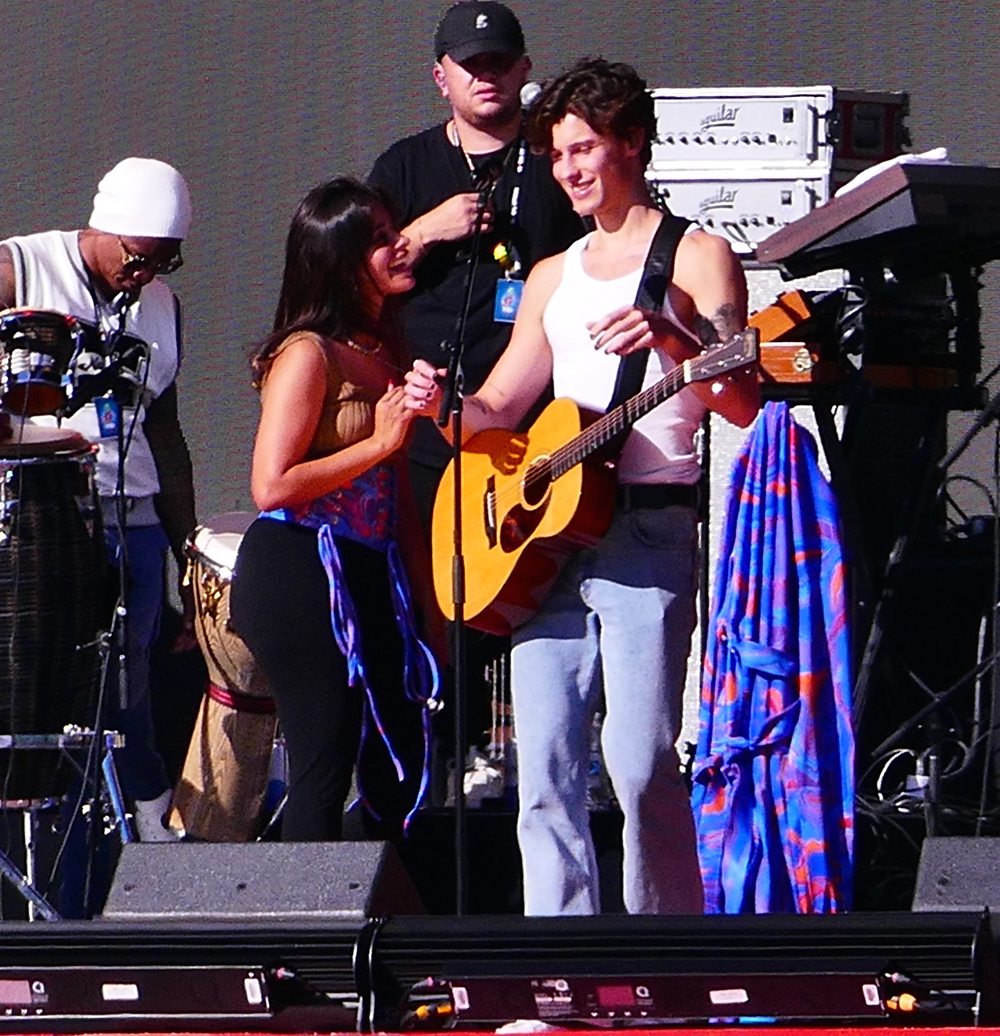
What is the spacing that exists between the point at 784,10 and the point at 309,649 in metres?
3.14

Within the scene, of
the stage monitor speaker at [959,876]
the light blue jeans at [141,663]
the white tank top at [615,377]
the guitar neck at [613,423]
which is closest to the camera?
the stage monitor speaker at [959,876]

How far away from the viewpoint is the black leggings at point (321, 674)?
162 inches

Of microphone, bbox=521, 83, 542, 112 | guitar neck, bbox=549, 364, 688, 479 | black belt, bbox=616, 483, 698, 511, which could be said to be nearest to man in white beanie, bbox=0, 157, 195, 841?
microphone, bbox=521, 83, 542, 112

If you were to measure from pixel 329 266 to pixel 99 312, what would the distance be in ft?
3.61

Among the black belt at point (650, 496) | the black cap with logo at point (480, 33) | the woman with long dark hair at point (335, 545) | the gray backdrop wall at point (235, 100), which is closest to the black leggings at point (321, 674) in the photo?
the woman with long dark hair at point (335, 545)

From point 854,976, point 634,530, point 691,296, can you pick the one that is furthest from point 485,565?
point 854,976

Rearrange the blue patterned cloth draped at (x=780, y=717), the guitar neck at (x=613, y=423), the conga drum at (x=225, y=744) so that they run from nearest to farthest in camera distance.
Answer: the guitar neck at (x=613, y=423) < the blue patterned cloth draped at (x=780, y=717) < the conga drum at (x=225, y=744)

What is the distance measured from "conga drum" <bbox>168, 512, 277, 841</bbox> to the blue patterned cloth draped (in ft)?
3.58

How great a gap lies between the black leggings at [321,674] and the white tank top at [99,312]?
1.15m

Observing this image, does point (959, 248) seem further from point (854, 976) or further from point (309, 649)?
point (854, 976)

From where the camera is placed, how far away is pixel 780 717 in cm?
465

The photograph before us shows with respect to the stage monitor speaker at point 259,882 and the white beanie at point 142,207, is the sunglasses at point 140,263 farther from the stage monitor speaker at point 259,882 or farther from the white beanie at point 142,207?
the stage monitor speaker at point 259,882

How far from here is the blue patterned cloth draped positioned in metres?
4.63

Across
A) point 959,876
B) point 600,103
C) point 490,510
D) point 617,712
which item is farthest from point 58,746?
point 959,876
